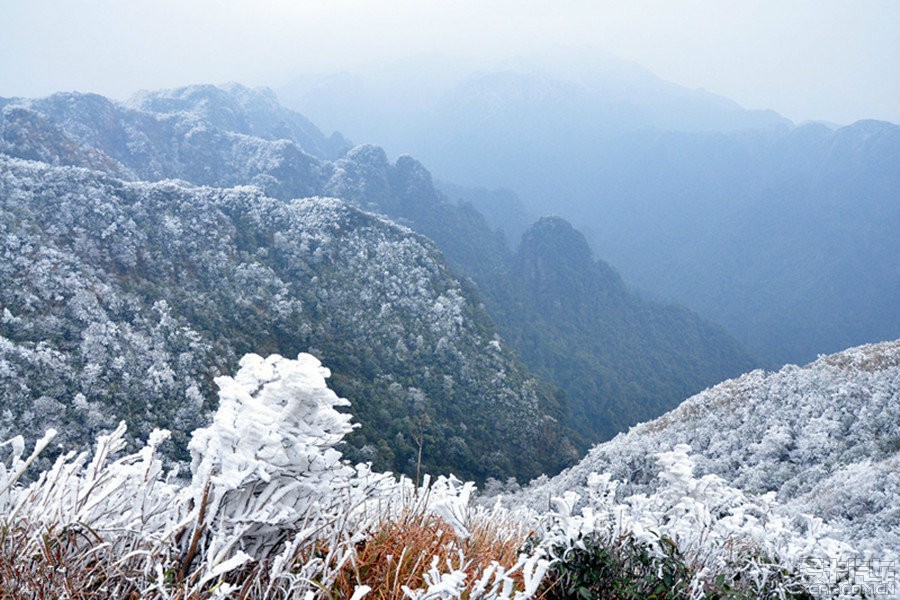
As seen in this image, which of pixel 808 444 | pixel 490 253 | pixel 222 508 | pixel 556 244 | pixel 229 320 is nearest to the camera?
pixel 222 508

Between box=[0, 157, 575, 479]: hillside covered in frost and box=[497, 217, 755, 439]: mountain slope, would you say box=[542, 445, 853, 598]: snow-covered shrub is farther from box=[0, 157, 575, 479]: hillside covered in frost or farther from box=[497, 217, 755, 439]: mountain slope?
box=[497, 217, 755, 439]: mountain slope

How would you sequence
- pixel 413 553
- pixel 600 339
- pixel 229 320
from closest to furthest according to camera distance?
pixel 413 553, pixel 229 320, pixel 600 339

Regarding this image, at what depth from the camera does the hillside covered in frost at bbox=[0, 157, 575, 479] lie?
28.0m

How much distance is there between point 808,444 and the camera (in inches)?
344

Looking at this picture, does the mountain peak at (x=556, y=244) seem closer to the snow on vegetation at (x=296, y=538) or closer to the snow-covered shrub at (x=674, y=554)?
the snow-covered shrub at (x=674, y=554)

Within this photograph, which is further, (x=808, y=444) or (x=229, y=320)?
(x=229, y=320)

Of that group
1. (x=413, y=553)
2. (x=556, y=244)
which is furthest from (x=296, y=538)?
(x=556, y=244)

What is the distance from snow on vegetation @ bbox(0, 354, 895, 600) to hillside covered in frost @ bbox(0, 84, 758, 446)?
2522 inches

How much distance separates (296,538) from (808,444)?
9.59m

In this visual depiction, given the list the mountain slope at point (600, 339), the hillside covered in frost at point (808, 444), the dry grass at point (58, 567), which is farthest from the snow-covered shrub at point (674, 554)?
the mountain slope at point (600, 339)

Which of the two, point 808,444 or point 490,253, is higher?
point 808,444

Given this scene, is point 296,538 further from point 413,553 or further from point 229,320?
point 229,320

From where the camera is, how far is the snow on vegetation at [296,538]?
72.8 inches

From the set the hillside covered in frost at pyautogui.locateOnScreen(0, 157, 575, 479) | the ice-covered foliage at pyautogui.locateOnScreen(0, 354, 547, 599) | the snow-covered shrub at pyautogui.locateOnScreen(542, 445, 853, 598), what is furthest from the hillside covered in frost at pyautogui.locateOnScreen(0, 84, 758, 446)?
the ice-covered foliage at pyautogui.locateOnScreen(0, 354, 547, 599)
